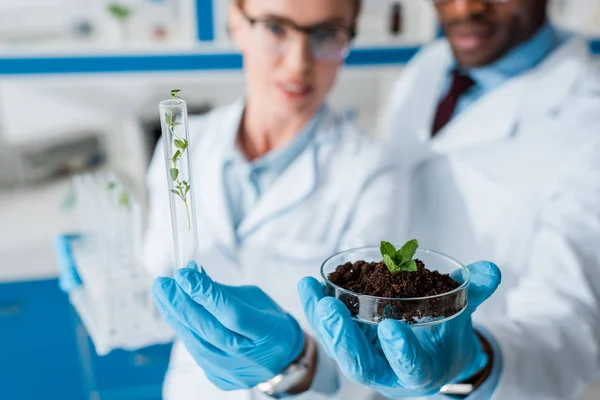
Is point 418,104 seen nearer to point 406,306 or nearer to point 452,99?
point 452,99

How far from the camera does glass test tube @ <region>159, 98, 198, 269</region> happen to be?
0.84 m

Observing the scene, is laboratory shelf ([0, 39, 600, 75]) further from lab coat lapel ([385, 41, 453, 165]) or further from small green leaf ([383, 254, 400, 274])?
small green leaf ([383, 254, 400, 274])

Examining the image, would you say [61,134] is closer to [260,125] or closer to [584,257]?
[260,125]

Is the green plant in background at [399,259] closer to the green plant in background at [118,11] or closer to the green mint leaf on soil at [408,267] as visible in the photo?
the green mint leaf on soil at [408,267]

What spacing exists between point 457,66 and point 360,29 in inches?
31.7

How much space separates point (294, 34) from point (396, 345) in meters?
0.83

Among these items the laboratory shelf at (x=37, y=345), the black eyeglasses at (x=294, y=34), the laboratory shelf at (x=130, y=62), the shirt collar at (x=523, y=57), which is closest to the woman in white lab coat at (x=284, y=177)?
the black eyeglasses at (x=294, y=34)

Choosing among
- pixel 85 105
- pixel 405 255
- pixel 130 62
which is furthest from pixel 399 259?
pixel 85 105

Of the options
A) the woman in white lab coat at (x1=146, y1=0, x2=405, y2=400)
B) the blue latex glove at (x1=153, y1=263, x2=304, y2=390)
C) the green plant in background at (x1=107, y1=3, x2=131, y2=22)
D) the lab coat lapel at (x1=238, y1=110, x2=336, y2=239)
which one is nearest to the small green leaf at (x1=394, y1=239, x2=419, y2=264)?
the blue latex glove at (x1=153, y1=263, x2=304, y2=390)

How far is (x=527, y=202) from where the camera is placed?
1.39 meters

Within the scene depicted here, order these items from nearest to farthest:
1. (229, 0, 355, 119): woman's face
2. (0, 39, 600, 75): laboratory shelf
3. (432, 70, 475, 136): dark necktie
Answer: (229, 0, 355, 119): woman's face, (432, 70, 475, 136): dark necktie, (0, 39, 600, 75): laboratory shelf

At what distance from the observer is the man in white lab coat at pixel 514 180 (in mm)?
1062

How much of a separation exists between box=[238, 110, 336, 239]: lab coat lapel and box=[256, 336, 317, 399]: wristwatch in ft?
1.46

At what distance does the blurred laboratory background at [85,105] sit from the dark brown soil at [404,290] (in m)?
1.61
